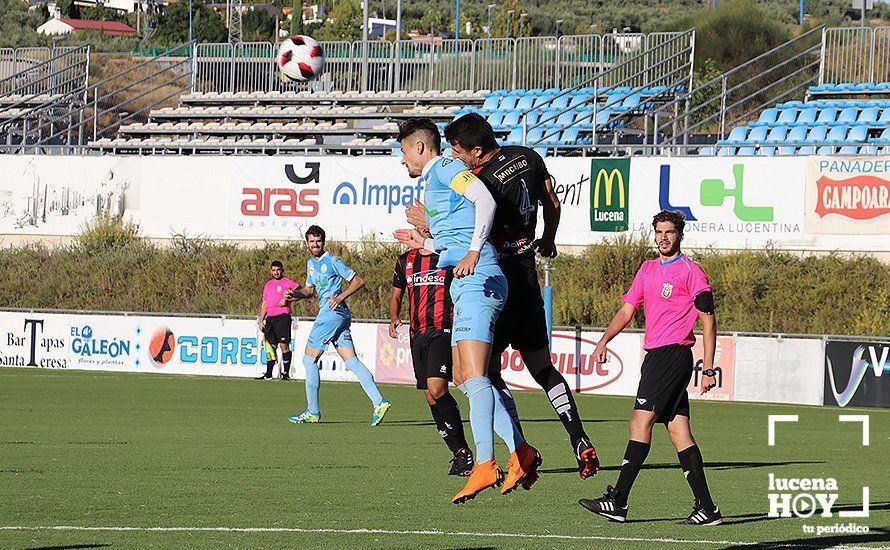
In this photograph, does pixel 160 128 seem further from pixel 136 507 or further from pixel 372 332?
pixel 136 507

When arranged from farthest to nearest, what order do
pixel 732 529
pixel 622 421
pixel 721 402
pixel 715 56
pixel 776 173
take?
1. pixel 715 56
2. pixel 776 173
3. pixel 721 402
4. pixel 622 421
5. pixel 732 529

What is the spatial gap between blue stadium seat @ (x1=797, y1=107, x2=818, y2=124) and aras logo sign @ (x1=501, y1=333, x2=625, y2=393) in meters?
10.9

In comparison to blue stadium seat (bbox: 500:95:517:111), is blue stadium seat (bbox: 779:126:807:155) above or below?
below

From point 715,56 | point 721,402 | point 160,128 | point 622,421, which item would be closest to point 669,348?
point 622,421

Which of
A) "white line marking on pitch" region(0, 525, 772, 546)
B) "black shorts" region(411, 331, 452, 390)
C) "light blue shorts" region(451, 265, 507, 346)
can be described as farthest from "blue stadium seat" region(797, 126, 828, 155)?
"white line marking on pitch" region(0, 525, 772, 546)

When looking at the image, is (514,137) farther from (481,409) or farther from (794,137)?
(481,409)

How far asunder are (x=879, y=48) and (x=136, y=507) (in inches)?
1275

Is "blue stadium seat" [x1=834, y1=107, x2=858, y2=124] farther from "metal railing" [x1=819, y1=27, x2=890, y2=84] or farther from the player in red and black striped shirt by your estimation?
the player in red and black striped shirt

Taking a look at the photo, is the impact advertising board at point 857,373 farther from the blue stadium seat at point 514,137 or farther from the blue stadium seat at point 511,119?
the blue stadium seat at point 511,119

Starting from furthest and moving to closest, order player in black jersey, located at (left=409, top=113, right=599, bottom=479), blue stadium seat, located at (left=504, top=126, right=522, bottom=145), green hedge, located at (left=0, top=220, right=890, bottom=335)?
blue stadium seat, located at (left=504, top=126, right=522, bottom=145), green hedge, located at (left=0, top=220, right=890, bottom=335), player in black jersey, located at (left=409, top=113, right=599, bottom=479)

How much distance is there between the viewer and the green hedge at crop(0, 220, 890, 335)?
96.7ft

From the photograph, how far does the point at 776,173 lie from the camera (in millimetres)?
30062

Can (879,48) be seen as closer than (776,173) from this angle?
No

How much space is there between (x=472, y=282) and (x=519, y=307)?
0.90 meters
